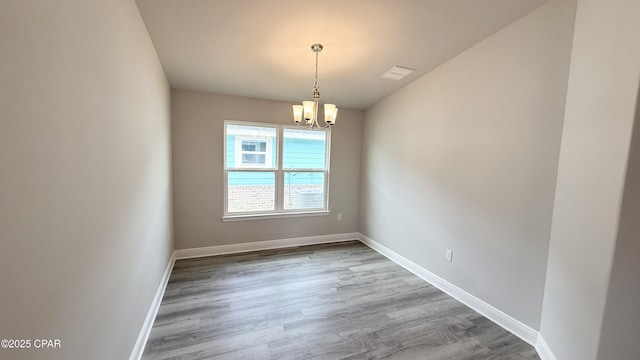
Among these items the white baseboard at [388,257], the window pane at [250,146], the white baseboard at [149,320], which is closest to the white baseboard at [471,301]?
the white baseboard at [388,257]

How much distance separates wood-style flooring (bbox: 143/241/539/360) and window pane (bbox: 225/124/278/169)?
1491 mm

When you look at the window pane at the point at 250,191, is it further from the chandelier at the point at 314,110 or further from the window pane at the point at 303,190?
the chandelier at the point at 314,110

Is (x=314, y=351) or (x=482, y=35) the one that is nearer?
(x=314, y=351)

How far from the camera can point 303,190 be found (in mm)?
4223

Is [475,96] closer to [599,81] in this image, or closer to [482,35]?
[482,35]

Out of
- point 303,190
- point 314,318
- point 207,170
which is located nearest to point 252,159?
point 207,170

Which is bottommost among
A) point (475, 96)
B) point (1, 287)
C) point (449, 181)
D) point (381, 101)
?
point (1, 287)

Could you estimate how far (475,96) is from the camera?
8.04 feet

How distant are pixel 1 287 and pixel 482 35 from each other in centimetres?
331

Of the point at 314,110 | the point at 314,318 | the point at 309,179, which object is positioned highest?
the point at 314,110

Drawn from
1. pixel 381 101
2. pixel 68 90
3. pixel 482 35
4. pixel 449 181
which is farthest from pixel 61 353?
pixel 381 101

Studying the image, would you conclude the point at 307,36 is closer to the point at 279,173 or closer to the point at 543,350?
the point at 279,173

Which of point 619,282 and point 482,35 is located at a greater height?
point 482,35

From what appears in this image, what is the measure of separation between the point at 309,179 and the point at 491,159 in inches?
104
